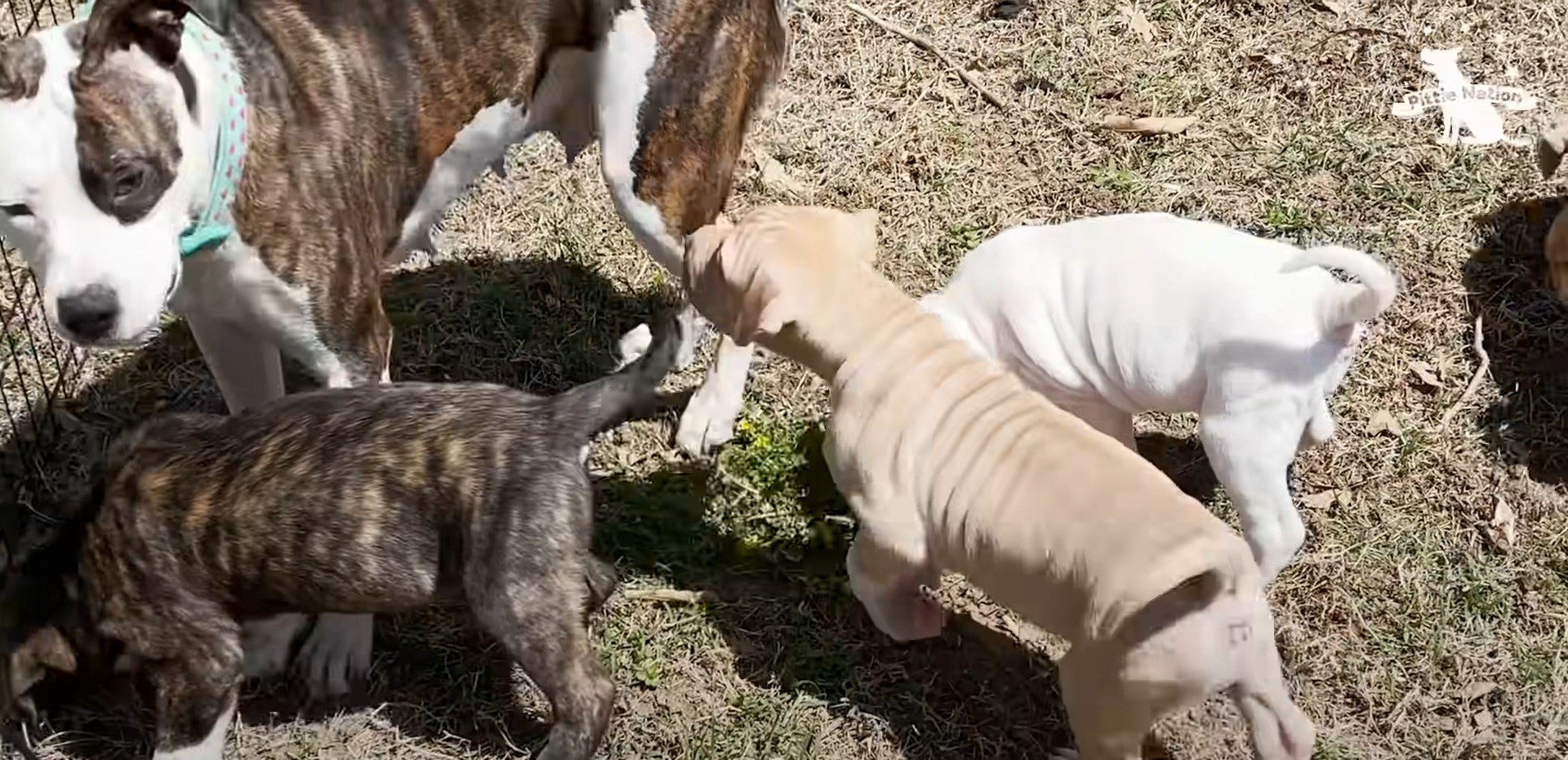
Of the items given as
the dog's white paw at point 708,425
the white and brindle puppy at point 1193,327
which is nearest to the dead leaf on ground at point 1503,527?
the white and brindle puppy at point 1193,327

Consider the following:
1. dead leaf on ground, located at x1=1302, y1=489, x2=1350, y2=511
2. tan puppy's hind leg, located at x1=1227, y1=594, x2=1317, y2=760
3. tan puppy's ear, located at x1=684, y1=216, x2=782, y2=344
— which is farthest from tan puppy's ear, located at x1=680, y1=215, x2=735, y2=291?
dead leaf on ground, located at x1=1302, y1=489, x2=1350, y2=511

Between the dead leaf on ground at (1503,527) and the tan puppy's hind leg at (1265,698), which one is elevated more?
the tan puppy's hind leg at (1265,698)

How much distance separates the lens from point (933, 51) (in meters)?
5.77

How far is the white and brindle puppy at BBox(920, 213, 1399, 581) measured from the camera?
11.6 ft

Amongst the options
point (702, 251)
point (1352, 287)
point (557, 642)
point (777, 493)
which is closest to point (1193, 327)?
point (1352, 287)

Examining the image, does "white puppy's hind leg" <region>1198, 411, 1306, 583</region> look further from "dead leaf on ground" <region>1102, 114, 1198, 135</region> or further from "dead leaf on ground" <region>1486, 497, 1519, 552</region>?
"dead leaf on ground" <region>1102, 114, 1198, 135</region>

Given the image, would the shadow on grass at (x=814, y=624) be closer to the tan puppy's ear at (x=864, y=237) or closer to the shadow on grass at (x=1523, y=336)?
the tan puppy's ear at (x=864, y=237)

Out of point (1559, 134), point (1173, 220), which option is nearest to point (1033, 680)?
point (1173, 220)

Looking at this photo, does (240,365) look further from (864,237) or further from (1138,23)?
(1138,23)

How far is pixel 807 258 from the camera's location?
3602 millimetres

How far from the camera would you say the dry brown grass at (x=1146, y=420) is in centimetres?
388

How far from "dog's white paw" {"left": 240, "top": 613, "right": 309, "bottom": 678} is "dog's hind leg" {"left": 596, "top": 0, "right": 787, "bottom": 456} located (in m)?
1.26

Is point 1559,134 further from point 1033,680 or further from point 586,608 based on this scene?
point 586,608

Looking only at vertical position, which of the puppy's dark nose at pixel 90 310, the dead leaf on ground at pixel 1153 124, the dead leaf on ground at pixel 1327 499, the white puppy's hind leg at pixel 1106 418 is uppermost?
the puppy's dark nose at pixel 90 310
